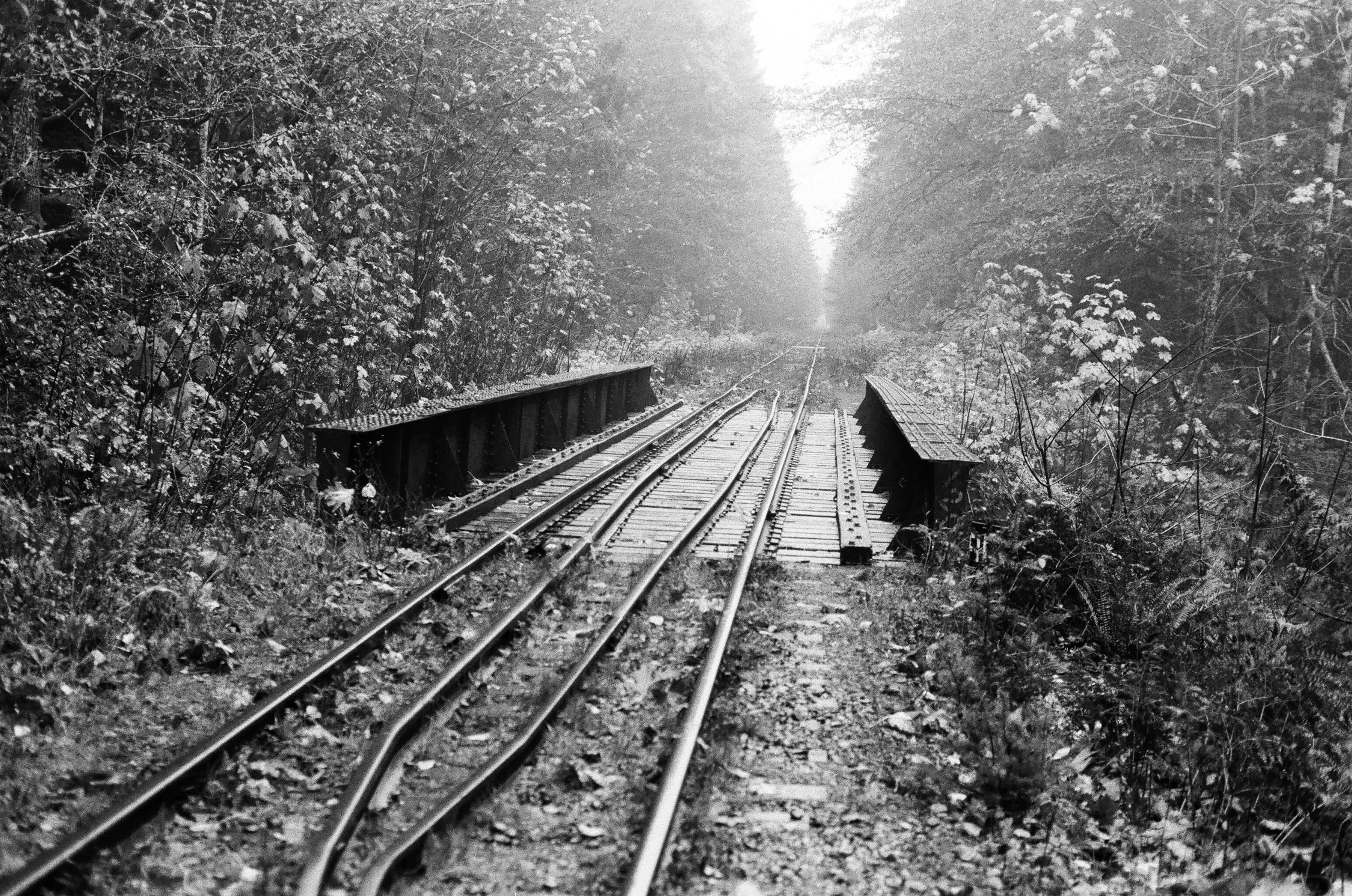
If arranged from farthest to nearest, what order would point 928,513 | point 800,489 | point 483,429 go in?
1. point 800,489
2. point 483,429
3. point 928,513

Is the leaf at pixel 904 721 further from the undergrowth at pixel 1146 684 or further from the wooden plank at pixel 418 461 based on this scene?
the wooden plank at pixel 418 461

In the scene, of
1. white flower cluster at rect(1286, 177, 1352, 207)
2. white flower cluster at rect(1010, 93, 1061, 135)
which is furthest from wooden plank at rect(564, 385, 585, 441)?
white flower cluster at rect(1286, 177, 1352, 207)

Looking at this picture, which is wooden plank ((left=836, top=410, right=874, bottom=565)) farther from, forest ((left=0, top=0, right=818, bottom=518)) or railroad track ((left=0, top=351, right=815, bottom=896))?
forest ((left=0, top=0, right=818, bottom=518))

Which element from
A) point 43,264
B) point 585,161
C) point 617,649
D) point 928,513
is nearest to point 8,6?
point 43,264

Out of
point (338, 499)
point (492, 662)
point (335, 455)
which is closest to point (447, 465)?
point (335, 455)

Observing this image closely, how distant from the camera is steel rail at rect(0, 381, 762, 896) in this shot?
3.30 m

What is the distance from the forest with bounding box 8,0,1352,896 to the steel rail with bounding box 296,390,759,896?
1.00m

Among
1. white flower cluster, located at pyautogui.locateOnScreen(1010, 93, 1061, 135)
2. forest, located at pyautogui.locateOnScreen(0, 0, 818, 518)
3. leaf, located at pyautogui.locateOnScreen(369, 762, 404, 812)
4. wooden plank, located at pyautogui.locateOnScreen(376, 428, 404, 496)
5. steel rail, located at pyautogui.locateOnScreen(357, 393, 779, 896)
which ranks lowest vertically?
leaf, located at pyautogui.locateOnScreen(369, 762, 404, 812)

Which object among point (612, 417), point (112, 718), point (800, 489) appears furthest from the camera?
point (612, 417)

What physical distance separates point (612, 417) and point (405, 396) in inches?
158

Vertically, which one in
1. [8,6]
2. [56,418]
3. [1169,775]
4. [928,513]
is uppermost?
[8,6]

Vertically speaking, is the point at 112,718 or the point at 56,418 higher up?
the point at 56,418

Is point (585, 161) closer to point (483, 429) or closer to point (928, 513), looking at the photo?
point (483, 429)

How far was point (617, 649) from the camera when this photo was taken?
6.23 meters
